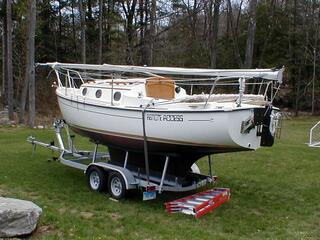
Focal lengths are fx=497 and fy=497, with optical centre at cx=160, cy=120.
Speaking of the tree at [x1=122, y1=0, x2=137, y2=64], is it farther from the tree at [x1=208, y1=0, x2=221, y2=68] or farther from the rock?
the rock

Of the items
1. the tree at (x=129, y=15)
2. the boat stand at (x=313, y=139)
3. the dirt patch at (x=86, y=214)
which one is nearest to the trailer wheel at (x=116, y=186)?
the dirt patch at (x=86, y=214)

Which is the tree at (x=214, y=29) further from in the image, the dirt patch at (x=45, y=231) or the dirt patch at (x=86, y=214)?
the dirt patch at (x=45, y=231)

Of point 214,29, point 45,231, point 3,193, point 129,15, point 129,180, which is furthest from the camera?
point 129,15

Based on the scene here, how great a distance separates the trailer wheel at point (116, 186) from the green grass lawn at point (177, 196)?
0.17 meters

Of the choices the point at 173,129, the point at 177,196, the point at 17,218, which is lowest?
the point at 177,196

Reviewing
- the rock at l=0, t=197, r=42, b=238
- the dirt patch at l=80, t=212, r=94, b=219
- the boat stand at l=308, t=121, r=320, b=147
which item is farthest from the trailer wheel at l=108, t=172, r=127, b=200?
the boat stand at l=308, t=121, r=320, b=147

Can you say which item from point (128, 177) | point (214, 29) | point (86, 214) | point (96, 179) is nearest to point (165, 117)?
point (128, 177)

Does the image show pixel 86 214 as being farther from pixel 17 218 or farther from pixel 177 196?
pixel 177 196

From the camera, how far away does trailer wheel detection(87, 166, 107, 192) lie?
9695 mm

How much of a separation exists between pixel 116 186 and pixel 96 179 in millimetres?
696

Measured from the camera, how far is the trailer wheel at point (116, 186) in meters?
9.07

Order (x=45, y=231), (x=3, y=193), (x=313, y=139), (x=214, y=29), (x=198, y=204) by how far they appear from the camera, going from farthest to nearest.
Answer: (x=214, y=29) < (x=313, y=139) < (x=3, y=193) < (x=198, y=204) < (x=45, y=231)

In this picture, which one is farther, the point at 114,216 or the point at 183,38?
the point at 183,38

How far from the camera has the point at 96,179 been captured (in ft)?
32.4
